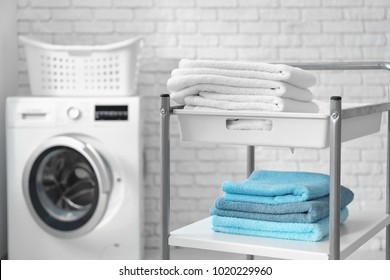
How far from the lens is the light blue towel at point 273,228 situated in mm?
1670

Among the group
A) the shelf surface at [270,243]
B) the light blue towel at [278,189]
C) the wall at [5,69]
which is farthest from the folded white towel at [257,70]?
the wall at [5,69]

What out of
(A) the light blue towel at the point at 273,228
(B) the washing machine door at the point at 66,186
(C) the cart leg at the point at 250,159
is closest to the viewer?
(A) the light blue towel at the point at 273,228

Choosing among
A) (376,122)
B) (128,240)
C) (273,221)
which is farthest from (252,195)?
(128,240)

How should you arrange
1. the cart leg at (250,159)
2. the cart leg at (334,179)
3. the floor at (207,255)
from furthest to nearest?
the floor at (207,255) → the cart leg at (250,159) → the cart leg at (334,179)

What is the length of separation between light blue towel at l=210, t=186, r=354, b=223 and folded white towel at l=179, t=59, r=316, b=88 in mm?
283

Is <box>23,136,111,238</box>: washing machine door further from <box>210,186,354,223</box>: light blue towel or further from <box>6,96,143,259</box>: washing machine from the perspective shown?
<box>210,186,354,223</box>: light blue towel

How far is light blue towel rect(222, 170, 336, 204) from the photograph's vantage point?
170cm

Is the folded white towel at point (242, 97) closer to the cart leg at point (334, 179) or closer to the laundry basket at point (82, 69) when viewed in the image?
the cart leg at point (334, 179)

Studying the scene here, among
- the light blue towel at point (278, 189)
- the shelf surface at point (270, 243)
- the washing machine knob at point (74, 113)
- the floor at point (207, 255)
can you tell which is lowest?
the floor at point (207, 255)

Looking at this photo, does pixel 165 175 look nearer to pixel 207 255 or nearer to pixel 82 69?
pixel 82 69

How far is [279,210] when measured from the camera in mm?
1698

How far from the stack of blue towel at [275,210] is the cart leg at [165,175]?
0.40 ft

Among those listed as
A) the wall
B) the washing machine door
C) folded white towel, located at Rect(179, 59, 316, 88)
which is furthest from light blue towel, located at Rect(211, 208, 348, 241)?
the wall

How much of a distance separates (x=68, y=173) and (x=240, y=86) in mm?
2162
